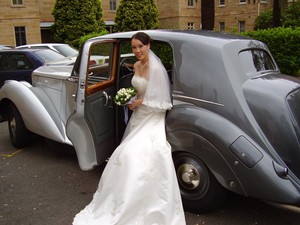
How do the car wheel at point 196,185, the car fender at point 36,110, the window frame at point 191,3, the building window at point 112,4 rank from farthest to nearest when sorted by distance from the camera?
the building window at point 112,4 → the window frame at point 191,3 → the car fender at point 36,110 → the car wheel at point 196,185

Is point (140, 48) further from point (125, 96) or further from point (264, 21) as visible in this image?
point (264, 21)

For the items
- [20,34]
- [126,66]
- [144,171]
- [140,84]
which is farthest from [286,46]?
[20,34]

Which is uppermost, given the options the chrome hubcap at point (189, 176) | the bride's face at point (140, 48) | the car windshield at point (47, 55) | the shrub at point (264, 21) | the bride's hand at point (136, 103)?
the shrub at point (264, 21)

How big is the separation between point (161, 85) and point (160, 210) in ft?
4.32

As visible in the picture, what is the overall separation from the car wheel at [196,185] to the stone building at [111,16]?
25.0 metres

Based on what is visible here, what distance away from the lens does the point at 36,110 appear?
5.15 m

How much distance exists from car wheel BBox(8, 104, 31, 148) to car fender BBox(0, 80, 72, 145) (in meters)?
0.22

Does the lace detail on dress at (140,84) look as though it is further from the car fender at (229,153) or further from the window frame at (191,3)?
the window frame at (191,3)

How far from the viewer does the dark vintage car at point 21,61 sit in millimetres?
9227

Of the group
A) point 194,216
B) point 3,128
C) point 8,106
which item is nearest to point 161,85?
point 194,216

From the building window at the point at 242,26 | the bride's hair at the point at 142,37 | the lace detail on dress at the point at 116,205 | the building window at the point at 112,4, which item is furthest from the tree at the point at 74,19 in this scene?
the lace detail on dress at the point at 116,205

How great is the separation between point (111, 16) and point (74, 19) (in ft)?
32.6

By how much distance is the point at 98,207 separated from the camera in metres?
3.64

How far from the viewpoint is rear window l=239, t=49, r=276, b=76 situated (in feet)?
12.7
